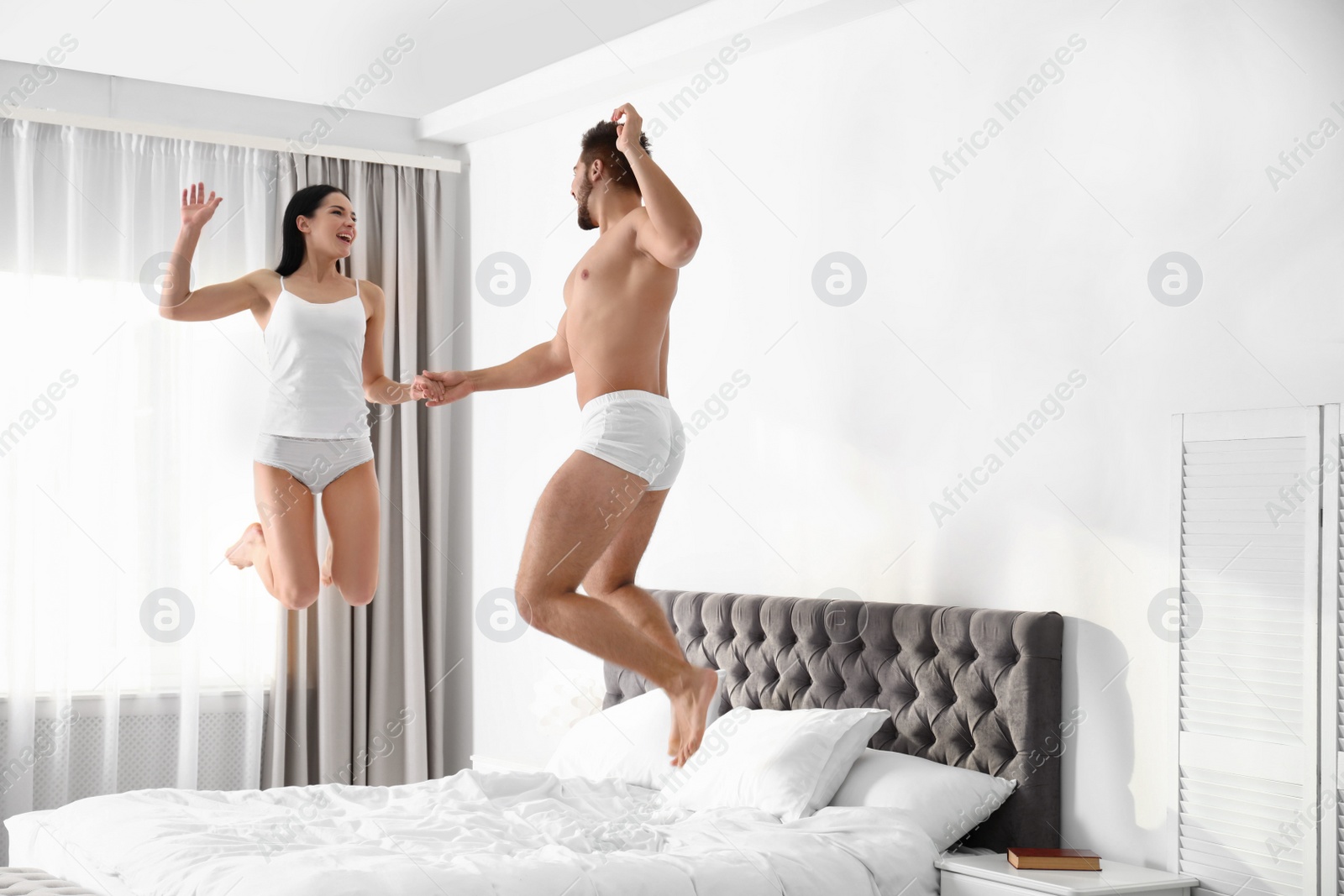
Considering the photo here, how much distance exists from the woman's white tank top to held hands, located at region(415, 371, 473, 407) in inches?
6.2

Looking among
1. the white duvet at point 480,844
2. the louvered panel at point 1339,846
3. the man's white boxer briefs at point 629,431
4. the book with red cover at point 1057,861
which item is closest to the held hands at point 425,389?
the man's white boxer briefs at point 629,431

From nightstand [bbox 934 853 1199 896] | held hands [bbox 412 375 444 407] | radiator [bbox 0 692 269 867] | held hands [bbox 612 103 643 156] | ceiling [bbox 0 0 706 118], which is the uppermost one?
ceiling [bbox 0 0 706 118]

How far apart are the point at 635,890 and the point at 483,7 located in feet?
10.6

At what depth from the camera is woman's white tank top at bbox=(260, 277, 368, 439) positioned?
2539mm

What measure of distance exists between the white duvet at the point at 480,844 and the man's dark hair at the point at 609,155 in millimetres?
1437

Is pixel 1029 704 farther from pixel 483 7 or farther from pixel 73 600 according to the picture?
pixel 73 600

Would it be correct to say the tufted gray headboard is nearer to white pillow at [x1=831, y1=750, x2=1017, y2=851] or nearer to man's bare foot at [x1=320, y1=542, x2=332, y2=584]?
white pillow at [x1=831, y1=750, x2=1017, y2=851]

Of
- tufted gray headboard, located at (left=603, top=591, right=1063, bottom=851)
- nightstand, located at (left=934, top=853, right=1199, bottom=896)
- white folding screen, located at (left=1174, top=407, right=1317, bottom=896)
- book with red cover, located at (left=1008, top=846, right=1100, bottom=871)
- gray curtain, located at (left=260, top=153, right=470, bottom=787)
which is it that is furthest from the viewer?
gray curtain, located at (left=260, top=153, right=470, bottom=787)

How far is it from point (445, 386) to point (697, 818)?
1.42 metres

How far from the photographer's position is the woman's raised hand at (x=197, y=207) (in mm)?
2459

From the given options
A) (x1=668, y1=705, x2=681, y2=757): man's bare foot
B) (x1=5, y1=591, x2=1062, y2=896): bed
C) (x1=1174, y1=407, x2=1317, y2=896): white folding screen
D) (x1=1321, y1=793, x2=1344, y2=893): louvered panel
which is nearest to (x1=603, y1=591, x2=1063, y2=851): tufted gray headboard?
(x1=5, y1=591, x2=1062, y2=896): bed

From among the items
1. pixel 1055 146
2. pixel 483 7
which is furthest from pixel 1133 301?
pixel 483 7

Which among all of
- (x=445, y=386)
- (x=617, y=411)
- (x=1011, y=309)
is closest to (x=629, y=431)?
(x=617, y=411)

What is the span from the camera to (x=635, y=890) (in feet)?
9.20
